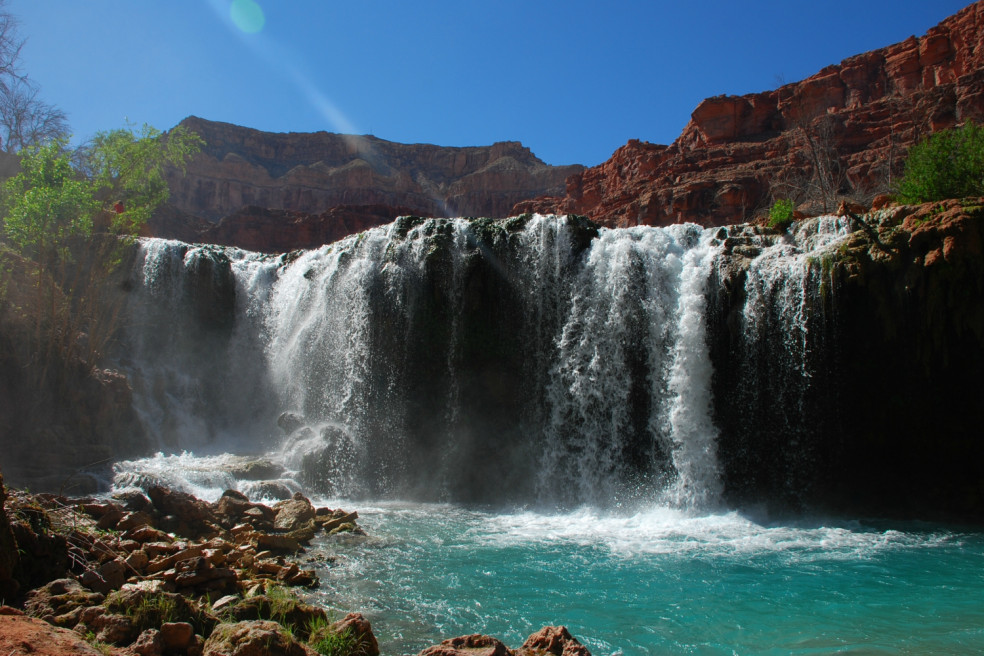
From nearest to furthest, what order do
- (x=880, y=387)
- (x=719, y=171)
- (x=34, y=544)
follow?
1. (x=34, y=544)
2. (x=880, y=387)
3. (x=719, y=171)

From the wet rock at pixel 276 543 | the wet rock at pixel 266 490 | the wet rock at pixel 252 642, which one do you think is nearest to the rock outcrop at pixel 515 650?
the wet rock at pixel 252 642

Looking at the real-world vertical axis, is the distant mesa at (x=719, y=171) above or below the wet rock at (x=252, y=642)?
above

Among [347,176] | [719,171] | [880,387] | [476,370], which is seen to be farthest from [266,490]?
[347,176]

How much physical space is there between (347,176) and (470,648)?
72.6 meters

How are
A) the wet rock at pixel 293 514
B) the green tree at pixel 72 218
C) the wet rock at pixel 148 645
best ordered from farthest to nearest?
the green tree at pixel 72 218, the wet rock at pixel 293 514, the wet rock at pixel 148 645

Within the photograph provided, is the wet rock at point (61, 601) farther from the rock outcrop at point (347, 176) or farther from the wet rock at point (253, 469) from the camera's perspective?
the rock outcrop at point (347, 176)

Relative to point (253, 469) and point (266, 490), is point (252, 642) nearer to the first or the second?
point (266, 490)

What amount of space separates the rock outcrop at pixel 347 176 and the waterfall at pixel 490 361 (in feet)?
101

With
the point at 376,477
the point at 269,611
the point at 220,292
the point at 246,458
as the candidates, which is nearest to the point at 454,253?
the point at 376,477

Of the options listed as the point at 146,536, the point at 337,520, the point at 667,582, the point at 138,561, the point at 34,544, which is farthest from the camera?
the point at 337,520

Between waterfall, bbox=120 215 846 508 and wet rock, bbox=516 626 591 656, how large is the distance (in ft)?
28.8

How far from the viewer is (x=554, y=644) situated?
5.54 m

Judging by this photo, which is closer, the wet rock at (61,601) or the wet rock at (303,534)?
the wet rock at (61,601)

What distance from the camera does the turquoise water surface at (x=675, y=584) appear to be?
6.92 metres
